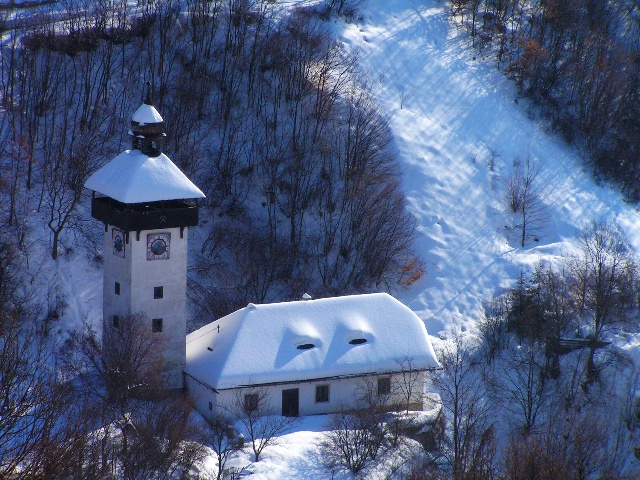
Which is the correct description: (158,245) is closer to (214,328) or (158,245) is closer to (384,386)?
(214,328)

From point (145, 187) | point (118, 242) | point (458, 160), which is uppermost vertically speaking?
point (145, 187)

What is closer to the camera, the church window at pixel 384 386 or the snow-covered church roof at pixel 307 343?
the snow-covered church roof at pixel 307 343

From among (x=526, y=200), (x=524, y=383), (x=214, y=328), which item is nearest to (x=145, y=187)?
(x=214, y=328)

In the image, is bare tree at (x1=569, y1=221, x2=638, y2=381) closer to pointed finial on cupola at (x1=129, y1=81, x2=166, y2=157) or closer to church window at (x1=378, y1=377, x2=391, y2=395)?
church window at (x1=378, y1=377, x2=391, y2=395)

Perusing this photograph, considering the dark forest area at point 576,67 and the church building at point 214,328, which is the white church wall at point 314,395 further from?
the dark forest area at point 576,67

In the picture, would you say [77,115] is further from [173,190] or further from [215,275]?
[173,190]

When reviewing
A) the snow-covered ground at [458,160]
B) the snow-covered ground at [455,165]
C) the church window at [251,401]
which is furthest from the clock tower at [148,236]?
the snow-covered ground at [458,160]
